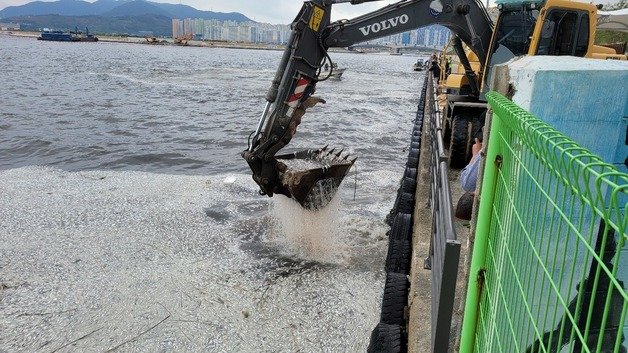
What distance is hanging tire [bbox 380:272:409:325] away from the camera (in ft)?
14.4

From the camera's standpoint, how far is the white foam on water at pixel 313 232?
21.7 ft

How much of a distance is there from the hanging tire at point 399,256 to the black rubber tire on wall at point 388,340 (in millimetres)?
1376

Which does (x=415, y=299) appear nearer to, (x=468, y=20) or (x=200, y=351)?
(x=200, y=351)

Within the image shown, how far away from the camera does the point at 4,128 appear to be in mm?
15484

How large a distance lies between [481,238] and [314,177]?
388 cm

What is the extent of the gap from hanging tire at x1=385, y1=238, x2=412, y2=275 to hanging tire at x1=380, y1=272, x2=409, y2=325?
0.46 m

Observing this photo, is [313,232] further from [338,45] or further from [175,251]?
[338,45]

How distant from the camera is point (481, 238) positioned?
2.27 meters

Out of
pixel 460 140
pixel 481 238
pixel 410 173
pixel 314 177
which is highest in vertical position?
pixel 481 238

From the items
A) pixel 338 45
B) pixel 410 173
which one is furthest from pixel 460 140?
pixel 338 45

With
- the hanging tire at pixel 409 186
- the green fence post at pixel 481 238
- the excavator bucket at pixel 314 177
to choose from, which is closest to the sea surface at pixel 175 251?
the excavator bucket at pixel 314 177

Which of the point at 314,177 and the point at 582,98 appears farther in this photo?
the point at 314,177

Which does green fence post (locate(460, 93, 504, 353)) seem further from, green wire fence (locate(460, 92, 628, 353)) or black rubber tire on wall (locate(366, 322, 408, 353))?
black rubber tire on wall (locate(366, 322, 408, 353))

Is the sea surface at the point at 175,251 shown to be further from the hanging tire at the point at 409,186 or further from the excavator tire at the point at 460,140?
the excavator tire at the point at 460,140
